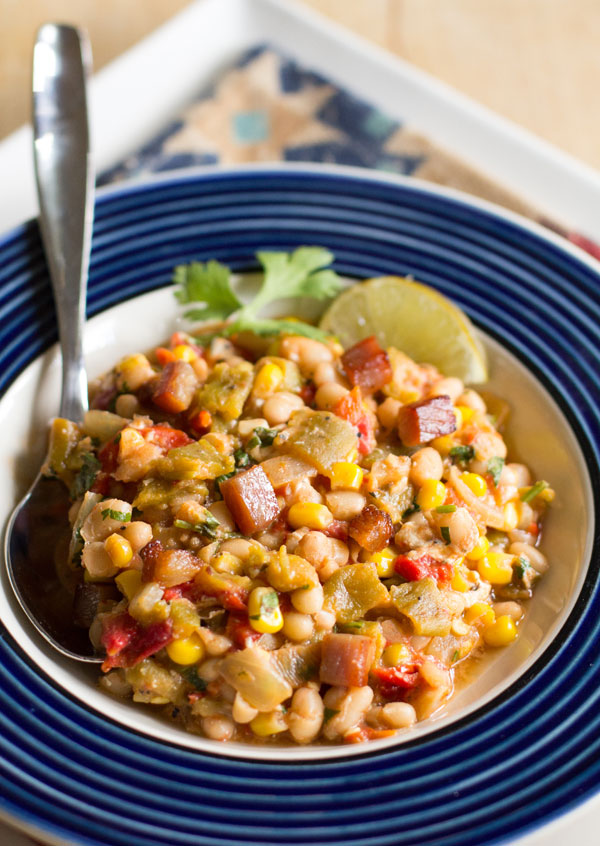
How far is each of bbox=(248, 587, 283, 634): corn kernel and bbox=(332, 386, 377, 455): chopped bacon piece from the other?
97cm

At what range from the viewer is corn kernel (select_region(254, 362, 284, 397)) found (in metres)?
4.37

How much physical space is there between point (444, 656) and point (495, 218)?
8.97 ft

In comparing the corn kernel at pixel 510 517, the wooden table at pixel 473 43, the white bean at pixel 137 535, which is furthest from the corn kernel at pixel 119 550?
the wooden table at pixel 473 43

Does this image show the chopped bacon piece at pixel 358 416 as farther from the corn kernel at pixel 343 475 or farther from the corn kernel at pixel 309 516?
the corn kernel at pixel 309 516

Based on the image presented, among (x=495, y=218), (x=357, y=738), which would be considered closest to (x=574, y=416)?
(x=495, y=218)

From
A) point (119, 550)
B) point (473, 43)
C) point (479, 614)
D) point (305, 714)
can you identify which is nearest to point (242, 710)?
point (305, 714)

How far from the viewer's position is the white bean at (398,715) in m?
3.63

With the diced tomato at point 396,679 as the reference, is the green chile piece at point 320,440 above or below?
above

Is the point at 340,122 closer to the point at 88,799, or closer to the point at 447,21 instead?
the point at 447,21

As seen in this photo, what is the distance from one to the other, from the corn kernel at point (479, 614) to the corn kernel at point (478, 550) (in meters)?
0.21

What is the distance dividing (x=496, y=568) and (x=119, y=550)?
174cm

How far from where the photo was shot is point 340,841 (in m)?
3.16

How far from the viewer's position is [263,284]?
17.0ft

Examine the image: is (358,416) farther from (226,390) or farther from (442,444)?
(226,390)
